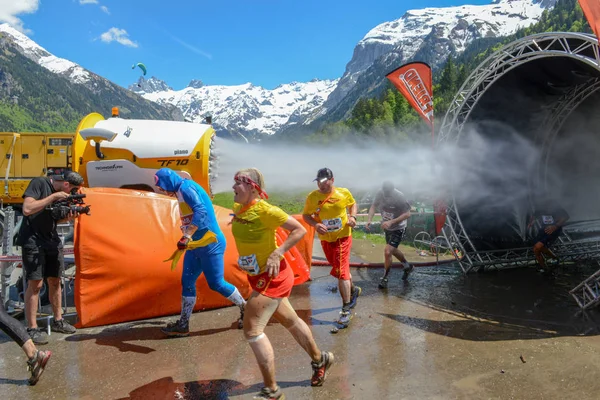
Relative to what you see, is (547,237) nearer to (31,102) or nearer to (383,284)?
(383,284)

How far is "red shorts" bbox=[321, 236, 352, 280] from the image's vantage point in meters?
5.12

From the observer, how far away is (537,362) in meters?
4.08

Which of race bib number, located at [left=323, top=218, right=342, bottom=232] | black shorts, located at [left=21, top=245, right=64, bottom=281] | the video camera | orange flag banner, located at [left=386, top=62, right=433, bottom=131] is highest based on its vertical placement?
orange flag banner, located at [left=386, top=62, right=433, bottom=131]

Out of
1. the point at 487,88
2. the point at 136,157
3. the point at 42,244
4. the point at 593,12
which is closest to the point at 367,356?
the point at 42,244

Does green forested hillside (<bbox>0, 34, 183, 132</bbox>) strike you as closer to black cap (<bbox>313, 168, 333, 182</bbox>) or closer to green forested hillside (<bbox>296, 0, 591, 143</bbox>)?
green forested hillside (<bbox>296, 0, 591, 143</bbox>)

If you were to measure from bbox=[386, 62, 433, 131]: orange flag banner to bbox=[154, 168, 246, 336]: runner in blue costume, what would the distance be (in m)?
9.39

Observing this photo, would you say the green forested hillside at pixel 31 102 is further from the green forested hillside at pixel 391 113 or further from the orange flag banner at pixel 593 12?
the orange flag banner at pixel 593 12

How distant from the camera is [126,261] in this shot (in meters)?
5.00

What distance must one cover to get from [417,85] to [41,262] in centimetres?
1118

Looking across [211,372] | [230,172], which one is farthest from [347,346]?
[230,172]

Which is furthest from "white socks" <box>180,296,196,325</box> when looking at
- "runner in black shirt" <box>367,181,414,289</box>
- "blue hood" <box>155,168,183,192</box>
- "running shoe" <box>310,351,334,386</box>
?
"runner in black shirt" <box>367,181,414,289</box>

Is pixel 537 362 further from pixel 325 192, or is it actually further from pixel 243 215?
pixel 243 215

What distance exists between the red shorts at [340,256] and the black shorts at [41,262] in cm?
320

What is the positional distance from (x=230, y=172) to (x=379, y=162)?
449 centimetres
